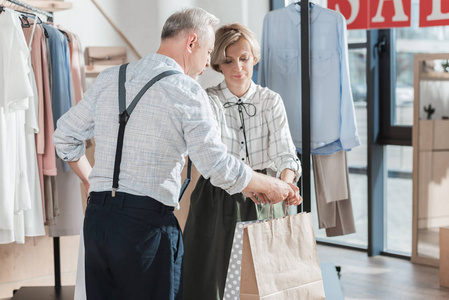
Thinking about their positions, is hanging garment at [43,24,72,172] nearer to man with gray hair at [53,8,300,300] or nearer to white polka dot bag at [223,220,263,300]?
man with gray hair at [53,8,300,300]

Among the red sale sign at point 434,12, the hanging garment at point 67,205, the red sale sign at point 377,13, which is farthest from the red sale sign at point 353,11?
the hanging garment at point 67,205

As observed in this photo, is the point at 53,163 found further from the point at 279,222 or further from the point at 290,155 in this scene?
the point at 279,222

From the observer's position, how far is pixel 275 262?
2086 millimetres

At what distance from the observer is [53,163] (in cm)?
321

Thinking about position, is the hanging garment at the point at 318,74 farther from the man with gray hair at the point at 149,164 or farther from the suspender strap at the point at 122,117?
the suspender strap at the point at 122,117

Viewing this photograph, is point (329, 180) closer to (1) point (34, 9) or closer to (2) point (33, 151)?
(2) point (33, 151)

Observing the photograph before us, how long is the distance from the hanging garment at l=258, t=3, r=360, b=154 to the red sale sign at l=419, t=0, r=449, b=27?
0.42 m

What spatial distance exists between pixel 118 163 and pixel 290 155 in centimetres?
92

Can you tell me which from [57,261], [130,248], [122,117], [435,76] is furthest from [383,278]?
[122,117]

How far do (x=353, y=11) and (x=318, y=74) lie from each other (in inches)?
15.6

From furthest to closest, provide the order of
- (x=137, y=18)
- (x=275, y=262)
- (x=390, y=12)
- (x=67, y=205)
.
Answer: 1. (x=137, y=18)
2. (x=67, y=205)
3. (x=390, y=12)
4. (x=275, y=262)

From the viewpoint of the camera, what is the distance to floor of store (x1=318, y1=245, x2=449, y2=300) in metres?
3.72

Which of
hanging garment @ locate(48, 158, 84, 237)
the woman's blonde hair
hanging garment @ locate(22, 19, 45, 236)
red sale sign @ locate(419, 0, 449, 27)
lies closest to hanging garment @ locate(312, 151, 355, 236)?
red sale sign @ locate(419, 0, 449, 27)

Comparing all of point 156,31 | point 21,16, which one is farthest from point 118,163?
point 156,31
